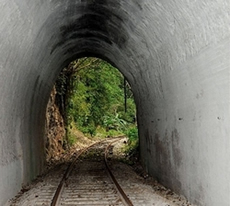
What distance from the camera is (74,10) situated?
7.93m

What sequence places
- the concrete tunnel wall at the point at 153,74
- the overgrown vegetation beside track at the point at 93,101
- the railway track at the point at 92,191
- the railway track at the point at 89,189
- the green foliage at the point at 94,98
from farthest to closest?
the green foliage at the point at 94,98, the overgrown vegetation beside track at the point at 93,101, the railway track at the point at 89,189, the railway track at the point at 92,191, the concrete tunnel wall at the point at 153,74

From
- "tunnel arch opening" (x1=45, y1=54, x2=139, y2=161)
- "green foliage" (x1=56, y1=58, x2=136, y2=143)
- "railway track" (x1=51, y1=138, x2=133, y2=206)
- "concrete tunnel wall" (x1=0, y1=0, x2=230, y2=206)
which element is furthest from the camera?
"green foliage" (x1=56, y1=58, x2=136, y2=143)

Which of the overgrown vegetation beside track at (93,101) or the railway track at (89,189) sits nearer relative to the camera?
the railway track at (89,189)

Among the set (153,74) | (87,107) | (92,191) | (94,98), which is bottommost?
(92,191)

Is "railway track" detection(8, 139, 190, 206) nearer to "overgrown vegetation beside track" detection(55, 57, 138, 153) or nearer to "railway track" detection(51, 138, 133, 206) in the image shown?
"railway track" detection(51, 138, 133, 206)

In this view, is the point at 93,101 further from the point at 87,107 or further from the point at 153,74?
the point at 153,74

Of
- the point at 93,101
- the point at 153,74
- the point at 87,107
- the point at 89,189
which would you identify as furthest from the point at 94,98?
the point at 153,74

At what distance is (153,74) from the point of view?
8523 millimetres

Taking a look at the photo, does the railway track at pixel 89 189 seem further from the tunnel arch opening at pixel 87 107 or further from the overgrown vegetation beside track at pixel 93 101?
the overgrown vegetation beside track at pixel 93 101

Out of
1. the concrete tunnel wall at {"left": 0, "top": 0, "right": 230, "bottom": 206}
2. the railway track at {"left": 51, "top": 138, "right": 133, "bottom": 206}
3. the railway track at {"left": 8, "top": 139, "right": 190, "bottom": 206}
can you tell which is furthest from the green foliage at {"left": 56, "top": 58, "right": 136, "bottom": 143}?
the concrete tunnel wall at {"left": 0, "top": 0, "right": 230, "bottom": 206}

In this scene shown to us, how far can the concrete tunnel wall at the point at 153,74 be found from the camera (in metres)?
4.94

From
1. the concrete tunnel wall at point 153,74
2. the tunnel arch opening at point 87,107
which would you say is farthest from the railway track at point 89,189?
the tunnel arch opening at point 87,107

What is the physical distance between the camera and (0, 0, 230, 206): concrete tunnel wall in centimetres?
494

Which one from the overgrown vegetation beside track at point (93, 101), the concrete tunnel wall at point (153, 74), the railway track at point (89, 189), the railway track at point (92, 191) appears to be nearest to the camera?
the concrete tunnel wall at point (153, 74)
